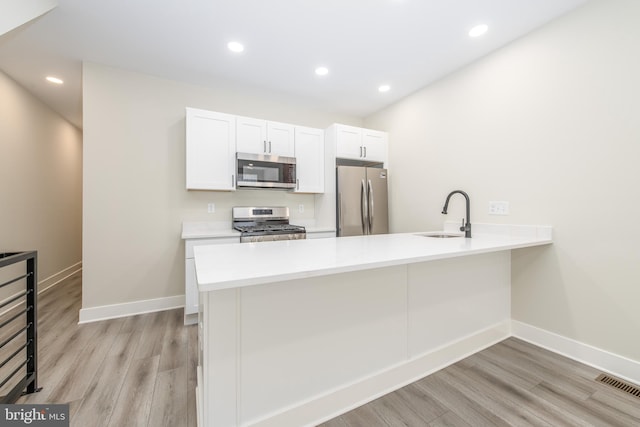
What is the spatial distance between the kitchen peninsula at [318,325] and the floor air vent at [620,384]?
77cm

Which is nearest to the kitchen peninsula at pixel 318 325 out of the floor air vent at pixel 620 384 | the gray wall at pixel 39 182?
the floor air vent at pixel 620 384

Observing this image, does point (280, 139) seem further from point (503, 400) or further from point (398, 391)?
point (503, 400)

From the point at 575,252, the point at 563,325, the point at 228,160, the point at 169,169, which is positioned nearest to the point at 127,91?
the point at 169,169

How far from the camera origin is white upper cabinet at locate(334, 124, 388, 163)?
3520mm

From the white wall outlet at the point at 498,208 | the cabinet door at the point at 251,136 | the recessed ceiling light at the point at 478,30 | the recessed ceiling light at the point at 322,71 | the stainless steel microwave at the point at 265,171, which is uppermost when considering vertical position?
the recessed ceiling light at the point at 322,71

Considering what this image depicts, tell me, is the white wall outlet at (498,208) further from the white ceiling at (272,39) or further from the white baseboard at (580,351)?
the white ceiling at (272,39)

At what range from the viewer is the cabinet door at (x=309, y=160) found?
347 centimetres

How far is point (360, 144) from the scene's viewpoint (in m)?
3.65

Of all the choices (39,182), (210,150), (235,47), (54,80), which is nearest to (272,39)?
(235,47)

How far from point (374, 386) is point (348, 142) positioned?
2.81 metres

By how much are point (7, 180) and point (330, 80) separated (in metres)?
3.76

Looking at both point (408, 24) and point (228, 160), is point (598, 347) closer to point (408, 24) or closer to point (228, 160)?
point (408, 24)

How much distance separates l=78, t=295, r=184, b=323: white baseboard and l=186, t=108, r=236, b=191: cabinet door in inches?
52.7

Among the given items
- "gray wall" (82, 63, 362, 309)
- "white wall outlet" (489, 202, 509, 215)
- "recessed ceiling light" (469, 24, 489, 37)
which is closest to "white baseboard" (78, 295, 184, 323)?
"gray wall" (82, 63, 362, 309)
